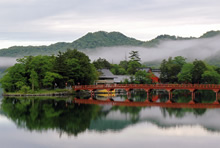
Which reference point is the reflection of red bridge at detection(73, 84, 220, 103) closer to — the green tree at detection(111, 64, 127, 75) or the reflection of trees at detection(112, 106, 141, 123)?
the reflection of trees at detection(112, 106, 141, 123)

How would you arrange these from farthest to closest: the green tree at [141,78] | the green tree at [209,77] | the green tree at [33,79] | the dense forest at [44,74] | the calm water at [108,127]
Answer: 1. the green tree at [141,78]
2. the green tree at [209,77]
3. the dense forest at [44,74]
4. the green tree at [33,79]
5. the calm water at [108,127]

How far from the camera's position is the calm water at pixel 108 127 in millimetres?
27062

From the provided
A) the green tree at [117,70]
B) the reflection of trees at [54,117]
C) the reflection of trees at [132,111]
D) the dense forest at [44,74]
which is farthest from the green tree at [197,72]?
the reflection of trees at [54,117]

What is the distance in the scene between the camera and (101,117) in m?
40.1

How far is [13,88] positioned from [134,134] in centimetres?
5176

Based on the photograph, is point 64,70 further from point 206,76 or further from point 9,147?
point 9,147

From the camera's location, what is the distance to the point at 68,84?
256 feet

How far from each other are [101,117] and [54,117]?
5536 millimetres

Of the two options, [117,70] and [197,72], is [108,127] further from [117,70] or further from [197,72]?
[117,70]

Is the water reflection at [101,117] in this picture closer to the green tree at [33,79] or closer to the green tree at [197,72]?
the green tree at [33,79]

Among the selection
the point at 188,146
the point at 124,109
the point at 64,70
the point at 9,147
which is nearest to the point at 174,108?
the point at 124,109

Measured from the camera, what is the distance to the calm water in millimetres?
27062

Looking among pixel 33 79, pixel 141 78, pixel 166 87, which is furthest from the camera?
pixel 141 78

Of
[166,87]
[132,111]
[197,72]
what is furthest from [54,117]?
[197,72]
